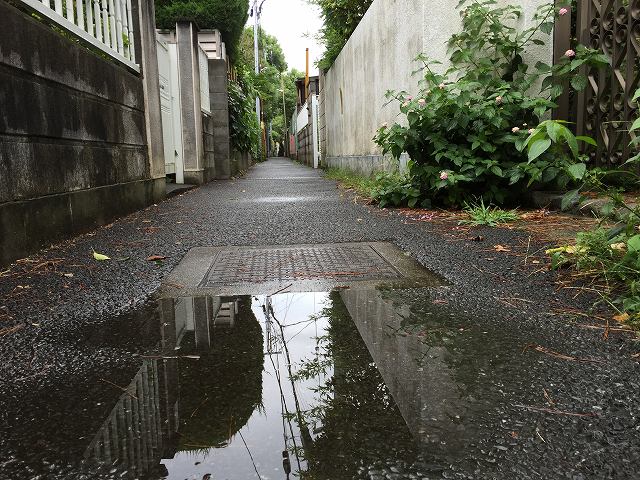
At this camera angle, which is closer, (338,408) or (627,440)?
(627,440)

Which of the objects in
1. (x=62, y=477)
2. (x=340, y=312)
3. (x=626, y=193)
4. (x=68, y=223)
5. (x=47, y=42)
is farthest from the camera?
(x=626, y=193)

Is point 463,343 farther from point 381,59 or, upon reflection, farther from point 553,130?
point 381,59

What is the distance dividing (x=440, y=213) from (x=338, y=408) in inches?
136

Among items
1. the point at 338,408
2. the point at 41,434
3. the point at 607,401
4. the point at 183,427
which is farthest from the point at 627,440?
the point at 41,434

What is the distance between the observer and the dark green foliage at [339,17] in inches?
415

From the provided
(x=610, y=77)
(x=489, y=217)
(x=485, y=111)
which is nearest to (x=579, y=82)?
(x=610, y=77)

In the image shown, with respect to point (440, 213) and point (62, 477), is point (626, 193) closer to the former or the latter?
point (440, 213)

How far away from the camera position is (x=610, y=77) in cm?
402

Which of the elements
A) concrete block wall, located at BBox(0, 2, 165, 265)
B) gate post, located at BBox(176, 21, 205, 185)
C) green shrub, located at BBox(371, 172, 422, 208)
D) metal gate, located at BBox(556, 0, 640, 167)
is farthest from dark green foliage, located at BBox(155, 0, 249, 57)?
metal gate, located at BBox(556, 0, 640, 167)

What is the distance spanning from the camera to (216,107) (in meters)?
11.6

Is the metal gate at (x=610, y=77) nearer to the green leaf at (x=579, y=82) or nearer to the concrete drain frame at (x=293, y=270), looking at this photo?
the green leaf at (x=579, y=82)

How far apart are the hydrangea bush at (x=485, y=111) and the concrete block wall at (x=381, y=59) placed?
231mm

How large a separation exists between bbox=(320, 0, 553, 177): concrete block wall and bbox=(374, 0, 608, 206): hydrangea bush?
231 millimetres

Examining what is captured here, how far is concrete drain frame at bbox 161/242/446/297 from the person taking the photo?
245 centimetres
